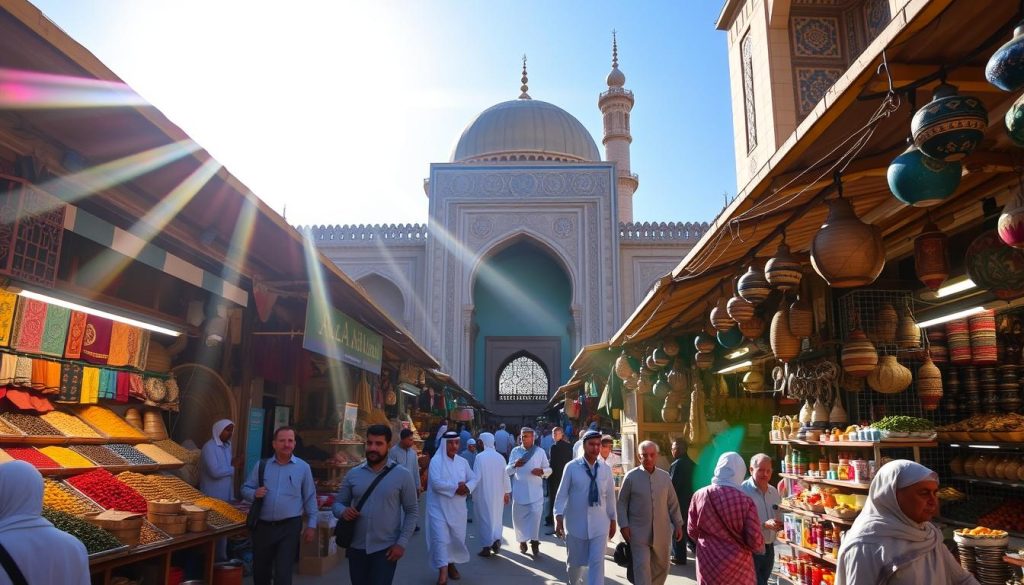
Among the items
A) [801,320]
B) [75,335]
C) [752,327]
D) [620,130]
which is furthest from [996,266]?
[620,130]

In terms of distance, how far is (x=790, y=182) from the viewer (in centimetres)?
279

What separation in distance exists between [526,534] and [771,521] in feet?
10.3

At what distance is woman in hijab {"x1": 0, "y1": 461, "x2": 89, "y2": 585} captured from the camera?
1.94 meters

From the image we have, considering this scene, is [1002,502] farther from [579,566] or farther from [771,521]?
[579,566]

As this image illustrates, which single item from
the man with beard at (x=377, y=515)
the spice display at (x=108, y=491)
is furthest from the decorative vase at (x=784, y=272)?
the spice display at (x=108, y=491)

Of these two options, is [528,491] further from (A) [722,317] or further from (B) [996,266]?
(B) [996,266]

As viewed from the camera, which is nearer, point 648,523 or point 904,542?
point 904,542

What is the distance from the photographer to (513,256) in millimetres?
22594

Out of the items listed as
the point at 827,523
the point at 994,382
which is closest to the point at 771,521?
the point at 827,523

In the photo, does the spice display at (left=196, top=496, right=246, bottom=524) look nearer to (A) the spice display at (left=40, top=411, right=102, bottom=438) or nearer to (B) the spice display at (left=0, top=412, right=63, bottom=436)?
(A) the spice display at (left=40, top=411, right=102, bottom=438)

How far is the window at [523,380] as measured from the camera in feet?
76.4

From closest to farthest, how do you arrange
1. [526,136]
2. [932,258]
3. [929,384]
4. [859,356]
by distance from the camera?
[932,258] → [859,356] → [929,384] → [526,136]

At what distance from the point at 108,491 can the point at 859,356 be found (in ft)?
12.6

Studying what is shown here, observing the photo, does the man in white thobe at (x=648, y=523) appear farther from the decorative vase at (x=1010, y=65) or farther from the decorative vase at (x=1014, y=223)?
the decorative vase at (x=1010, y=65)
